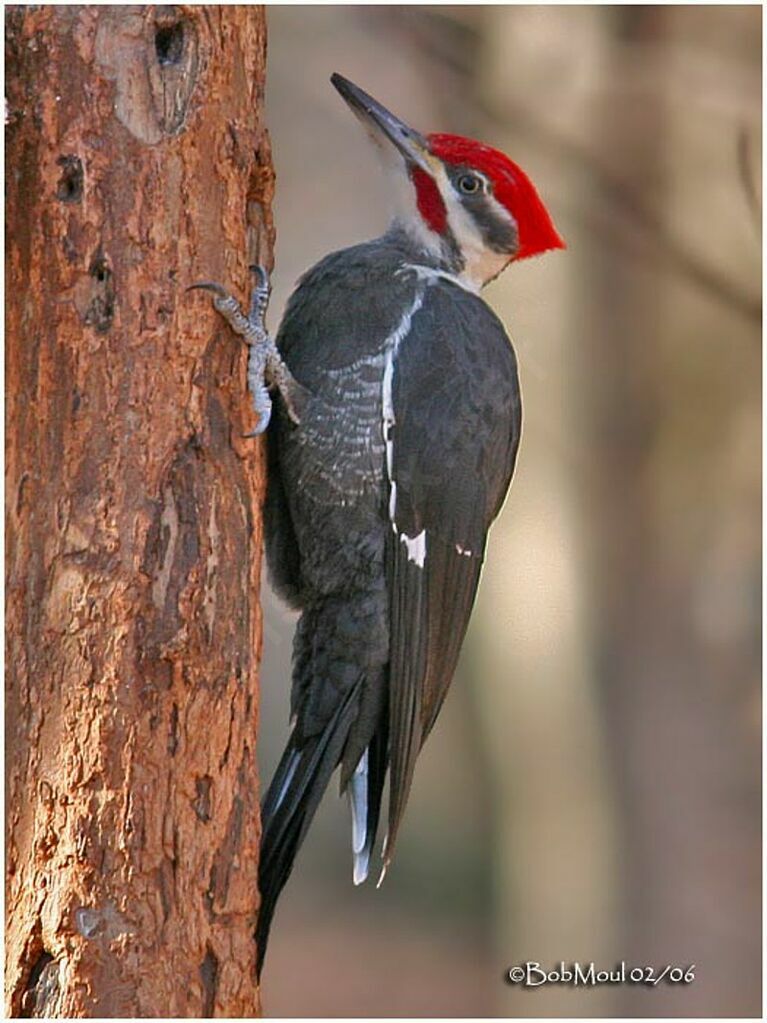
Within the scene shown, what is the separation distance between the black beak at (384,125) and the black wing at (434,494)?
37 centimetres

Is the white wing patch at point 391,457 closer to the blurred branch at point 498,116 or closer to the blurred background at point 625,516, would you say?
the blurred background at point 625,516

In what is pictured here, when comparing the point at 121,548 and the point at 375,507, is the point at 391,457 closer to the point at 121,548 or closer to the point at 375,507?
the point at 375,507

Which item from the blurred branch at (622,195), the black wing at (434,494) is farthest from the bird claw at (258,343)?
the blurred branch at (622,195)

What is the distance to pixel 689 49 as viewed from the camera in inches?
203

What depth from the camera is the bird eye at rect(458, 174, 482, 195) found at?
3318mm

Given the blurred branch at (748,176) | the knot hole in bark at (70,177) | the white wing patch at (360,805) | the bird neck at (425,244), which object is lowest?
the white wing patch at (360,805)

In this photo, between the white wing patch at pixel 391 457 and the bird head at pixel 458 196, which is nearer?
the white wing patch at pixel 391 457

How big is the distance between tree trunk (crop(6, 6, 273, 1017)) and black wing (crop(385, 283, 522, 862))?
485 millimetres

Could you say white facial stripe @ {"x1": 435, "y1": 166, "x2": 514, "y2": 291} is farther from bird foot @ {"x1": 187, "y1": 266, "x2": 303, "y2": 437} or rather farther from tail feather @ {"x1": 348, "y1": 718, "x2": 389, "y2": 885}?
tail feather @ {"x1": 348, "y1": 718, "x2": 389, "y2": 885}

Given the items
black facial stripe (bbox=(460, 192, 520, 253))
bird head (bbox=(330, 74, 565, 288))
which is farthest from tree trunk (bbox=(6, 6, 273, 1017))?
black facial stripe (bbox=(460, 192, 520, 253))

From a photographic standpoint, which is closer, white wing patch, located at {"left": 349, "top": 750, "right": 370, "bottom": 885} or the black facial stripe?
white wing patch, located at {"left": 349, "top": 750, "right": 370, "bottom": 885}

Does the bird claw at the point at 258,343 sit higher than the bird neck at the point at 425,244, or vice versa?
the bird neck at the point at 425,244

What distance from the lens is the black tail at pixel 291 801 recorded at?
2639 mm

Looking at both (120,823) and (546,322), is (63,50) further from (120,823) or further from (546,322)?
(546,322)
